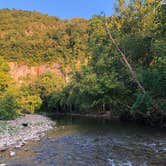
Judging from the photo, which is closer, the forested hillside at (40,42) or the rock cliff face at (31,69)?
the rock cliff face at (31,69)

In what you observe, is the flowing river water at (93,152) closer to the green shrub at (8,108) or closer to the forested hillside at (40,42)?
the green shrub at (8,108)

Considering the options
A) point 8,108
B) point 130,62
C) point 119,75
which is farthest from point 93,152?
point 8,108

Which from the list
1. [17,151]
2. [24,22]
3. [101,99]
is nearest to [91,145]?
[17,151]

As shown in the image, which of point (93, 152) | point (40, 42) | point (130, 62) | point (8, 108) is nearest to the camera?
point (93, 152)

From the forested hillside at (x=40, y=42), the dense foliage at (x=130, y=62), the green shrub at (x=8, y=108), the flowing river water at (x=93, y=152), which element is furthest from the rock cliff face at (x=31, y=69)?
the flowing river water at (x=93, y=152)

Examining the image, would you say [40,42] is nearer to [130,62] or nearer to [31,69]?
[31,69]

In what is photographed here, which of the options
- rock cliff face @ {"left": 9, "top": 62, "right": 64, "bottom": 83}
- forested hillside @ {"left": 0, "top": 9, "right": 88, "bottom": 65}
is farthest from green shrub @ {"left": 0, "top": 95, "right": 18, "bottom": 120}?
forested hillside @ {"left": 0, "top": 9, "right": 88, "bottom": 65}

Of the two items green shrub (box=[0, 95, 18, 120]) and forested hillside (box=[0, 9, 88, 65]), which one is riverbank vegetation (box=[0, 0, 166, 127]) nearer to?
green shrub (box=[0, 95, 18, 120])

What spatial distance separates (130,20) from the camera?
2767 cm

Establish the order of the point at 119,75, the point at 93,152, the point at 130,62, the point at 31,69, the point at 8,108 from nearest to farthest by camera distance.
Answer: the point at 93,152 → the point at 130,62 → the point at 119,75 → the point at 8,108 → the point at 31,69

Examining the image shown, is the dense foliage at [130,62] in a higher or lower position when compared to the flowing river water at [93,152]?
higher

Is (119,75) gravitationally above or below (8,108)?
above

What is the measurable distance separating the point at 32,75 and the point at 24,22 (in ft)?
88.9

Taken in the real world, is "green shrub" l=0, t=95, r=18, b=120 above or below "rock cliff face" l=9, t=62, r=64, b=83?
below
